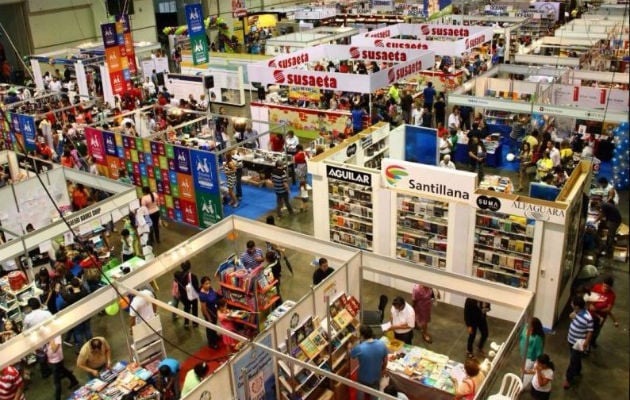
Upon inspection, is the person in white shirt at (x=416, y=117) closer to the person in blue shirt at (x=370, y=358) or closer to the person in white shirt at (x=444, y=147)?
the person in white shirt at (x=444, y=147)

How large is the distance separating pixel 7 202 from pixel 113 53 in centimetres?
652

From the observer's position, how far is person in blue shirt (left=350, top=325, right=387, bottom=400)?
706 cm

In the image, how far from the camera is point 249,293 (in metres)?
8.91

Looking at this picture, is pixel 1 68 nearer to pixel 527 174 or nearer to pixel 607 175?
pixel 527 174

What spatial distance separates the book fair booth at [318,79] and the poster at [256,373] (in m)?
9.72

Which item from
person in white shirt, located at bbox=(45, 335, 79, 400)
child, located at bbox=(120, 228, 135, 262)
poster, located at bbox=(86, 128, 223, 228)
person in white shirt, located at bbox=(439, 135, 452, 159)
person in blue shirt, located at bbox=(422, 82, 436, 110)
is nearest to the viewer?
person in white shirt, located at bbox=(45, 335, 79, 400)

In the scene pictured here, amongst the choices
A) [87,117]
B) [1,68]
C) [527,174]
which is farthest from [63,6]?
[527,174]

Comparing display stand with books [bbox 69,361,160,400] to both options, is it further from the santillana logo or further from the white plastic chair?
the santillana logo

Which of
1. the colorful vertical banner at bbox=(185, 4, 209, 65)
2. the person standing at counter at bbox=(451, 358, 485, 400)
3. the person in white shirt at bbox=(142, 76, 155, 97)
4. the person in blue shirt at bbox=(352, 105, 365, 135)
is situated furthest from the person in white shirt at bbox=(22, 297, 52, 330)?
the person in white shirt at bbox=(142, 76, 155, 97)

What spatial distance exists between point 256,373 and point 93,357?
2.46 m

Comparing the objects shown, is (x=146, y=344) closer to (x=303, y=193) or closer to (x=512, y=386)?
(x=512, y=386)

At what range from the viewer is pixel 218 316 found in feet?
28.1

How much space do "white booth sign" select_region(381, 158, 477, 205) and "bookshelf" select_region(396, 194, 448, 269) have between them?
31cm

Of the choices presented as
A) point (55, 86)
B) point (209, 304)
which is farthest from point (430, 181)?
point (55, 86)
